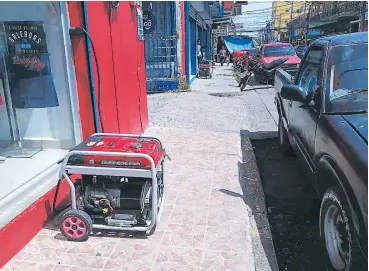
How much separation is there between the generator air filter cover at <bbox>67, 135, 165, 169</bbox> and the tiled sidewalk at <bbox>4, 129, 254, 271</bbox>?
724 mm

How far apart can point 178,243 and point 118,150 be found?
1026 millimetres

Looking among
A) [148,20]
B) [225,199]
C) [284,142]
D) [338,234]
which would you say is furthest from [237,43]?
[338,234]

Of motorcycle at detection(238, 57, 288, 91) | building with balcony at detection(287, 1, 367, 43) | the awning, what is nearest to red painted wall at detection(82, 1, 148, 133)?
motorcycle at detection(238, 57, 288, 91)

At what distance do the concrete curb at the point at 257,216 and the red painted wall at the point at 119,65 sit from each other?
2.06 m

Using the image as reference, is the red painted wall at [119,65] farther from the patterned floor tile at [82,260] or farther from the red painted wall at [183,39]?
the red painted wall at [183,39]

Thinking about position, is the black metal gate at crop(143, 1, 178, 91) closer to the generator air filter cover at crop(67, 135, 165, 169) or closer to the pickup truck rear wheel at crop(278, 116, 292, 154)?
the pickup truck rear wheel at crop(278, 116, 292, 154)

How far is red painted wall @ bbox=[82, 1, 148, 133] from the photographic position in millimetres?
4598

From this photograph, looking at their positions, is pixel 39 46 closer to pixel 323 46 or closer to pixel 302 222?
pixel 323 46

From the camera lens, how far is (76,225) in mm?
3168

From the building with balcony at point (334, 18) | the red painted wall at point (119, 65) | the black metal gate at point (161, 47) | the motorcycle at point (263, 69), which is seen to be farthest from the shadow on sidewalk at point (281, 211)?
the building with balcony at point (334, 18)

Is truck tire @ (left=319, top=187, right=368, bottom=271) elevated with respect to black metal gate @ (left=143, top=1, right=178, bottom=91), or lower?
lower

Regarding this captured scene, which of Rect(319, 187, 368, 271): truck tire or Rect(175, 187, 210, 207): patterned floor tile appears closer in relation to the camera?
Rect(319, 187, 368, 271): truck tire

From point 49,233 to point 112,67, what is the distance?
2.62 m

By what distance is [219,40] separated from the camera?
1614 inches
